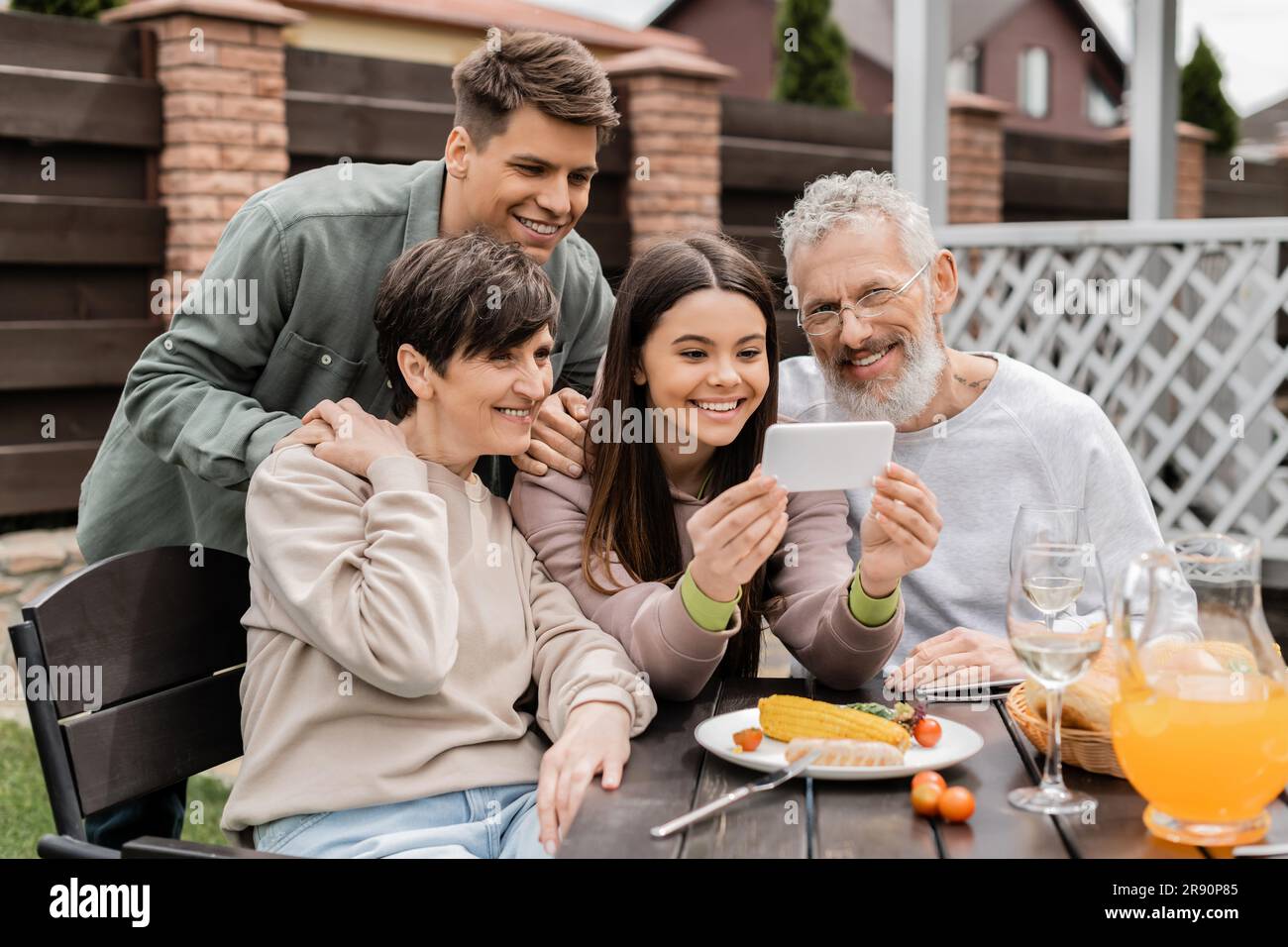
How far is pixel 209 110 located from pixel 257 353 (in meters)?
3.34

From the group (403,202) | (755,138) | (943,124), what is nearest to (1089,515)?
(403,202)

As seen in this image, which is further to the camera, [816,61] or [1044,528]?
[816,61]

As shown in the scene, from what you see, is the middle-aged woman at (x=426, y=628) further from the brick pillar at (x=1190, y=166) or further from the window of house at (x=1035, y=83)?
the window of house at (x=1035, y=83)

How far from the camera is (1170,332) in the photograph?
596 centimetres

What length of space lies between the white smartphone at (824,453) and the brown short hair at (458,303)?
1.46ft

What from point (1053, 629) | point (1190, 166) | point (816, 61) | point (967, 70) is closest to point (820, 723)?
point (1053, 629)

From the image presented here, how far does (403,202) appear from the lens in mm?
2508

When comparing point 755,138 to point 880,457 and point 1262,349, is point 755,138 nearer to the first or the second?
point 1262,349

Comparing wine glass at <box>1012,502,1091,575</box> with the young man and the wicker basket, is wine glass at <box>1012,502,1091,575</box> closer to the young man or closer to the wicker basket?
the wicker basket

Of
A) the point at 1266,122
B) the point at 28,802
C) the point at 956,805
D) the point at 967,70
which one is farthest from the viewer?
the point at 967,70

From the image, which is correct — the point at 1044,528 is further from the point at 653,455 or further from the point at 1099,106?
the point at 1099,106

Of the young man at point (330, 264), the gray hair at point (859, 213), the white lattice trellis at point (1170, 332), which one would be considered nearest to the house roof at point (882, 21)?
the white lattice trellis at point (1170, 332)

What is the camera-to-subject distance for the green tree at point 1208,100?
553 inches
